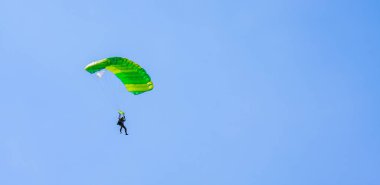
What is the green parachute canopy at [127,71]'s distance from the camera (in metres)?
42.5

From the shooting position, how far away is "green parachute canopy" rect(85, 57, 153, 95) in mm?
42531

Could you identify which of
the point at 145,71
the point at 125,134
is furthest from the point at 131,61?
the point at 125,134

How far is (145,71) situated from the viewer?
4372cm

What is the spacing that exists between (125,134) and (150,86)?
107 inches

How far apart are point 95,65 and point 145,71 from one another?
2677 mm

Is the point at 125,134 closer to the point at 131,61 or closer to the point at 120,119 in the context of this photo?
the point at 120,119

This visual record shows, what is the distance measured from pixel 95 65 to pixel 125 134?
4174mm

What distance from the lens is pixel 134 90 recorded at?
45281 millimetres

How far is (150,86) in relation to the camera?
44562 mm

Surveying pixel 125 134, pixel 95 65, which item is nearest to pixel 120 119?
pixel 125 134

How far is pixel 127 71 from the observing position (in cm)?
4397

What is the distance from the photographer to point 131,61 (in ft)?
142

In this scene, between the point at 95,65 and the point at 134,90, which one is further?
the point at 134,90

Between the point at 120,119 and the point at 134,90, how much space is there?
1.65 m
